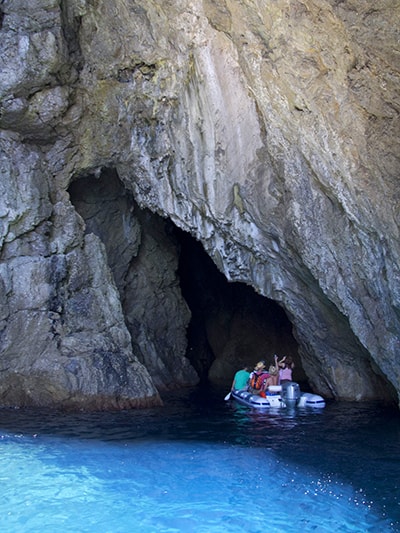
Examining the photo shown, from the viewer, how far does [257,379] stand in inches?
612

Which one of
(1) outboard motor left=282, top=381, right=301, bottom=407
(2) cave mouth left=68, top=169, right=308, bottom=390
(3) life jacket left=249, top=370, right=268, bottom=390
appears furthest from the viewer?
Result: (2) cave mouth left=68, top=169, right=308, bottom=390

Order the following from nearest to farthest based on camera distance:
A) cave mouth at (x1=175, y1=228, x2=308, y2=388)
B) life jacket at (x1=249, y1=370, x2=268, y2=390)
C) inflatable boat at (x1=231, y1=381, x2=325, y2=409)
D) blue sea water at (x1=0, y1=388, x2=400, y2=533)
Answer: blue sea water at (x1=0, y1=388, x2=400, y2=533) → inflatable boat at (x1=231, y1=381, x2=325, y2=409) → life jacket at (x1=249, y1=370, x2=268, y2=390) → cave mouth at (x1=175, y1=228, x2=308, y2=388)

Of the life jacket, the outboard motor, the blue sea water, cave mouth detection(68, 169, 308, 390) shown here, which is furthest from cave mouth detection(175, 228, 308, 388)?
the blue sea water

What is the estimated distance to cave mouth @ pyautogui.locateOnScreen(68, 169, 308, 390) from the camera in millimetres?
16656

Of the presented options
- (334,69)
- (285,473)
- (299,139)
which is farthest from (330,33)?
(285,473)

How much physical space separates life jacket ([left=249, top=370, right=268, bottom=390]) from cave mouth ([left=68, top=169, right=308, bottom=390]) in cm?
319

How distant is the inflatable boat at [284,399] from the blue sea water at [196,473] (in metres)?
1.45

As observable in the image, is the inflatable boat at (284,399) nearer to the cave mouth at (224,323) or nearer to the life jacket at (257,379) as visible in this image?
the life jacket at (257,379)

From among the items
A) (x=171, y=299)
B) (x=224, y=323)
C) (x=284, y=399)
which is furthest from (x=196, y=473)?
(x=224, y=323)

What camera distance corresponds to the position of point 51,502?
742cm

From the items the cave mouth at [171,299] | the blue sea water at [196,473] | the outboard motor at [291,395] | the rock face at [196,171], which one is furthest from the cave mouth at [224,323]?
the blue sea water at [196,473]

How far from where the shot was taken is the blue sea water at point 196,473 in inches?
273

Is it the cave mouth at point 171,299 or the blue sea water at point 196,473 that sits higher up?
the cave mouth at point 171,299

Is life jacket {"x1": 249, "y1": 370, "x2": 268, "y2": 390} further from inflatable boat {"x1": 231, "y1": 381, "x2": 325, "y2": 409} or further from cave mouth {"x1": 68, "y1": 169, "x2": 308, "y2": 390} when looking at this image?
cave mouth {"x1": 68, "y1": 169, "x2": 308, "y2": 390}
